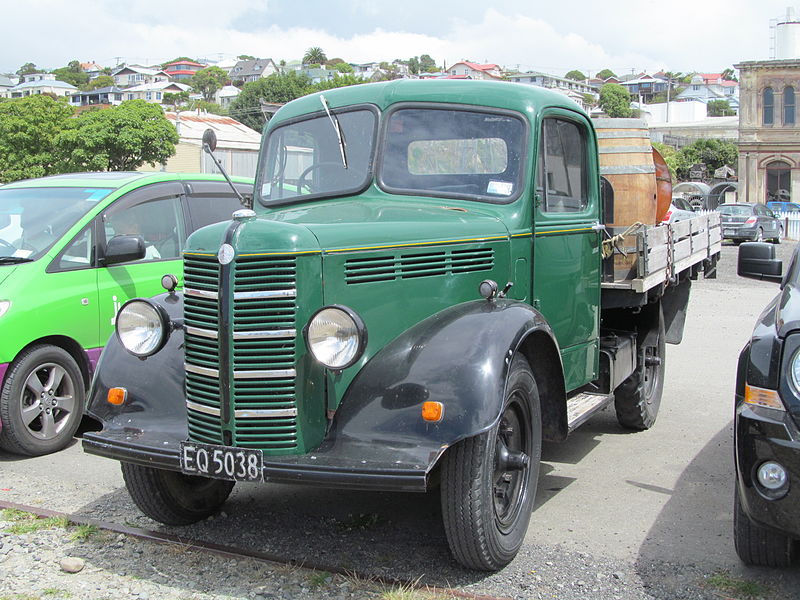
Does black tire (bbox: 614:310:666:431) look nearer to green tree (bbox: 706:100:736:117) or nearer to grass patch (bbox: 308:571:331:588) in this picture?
grass patch (bbox: 308:571:331:588)

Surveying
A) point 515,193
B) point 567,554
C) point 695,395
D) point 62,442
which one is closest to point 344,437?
point 567,554

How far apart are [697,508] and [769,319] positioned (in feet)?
4.58

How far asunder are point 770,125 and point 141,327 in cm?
5560

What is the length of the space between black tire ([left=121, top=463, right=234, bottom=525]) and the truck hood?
144 cm

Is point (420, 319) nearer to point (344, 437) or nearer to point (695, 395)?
point (344, 437)

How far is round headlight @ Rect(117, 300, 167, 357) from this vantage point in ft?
13.4

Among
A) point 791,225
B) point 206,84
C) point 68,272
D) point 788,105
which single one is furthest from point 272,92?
point 68,272

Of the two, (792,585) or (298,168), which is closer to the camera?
(792,585)

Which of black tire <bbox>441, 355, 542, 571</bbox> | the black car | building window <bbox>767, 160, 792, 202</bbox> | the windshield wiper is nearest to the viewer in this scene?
the black car

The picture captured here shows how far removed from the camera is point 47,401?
5.99 meters

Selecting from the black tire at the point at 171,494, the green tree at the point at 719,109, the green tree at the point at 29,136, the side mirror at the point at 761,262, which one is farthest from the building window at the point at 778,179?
the green tree at the point at 719,109

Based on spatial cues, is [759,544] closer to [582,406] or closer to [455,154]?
[582,406]

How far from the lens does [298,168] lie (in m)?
5.16

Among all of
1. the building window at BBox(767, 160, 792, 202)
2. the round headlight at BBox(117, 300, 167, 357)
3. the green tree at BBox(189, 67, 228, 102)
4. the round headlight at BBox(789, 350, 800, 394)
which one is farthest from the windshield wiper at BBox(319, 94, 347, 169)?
the green tree at BBox(189, 67, 228, 102)
